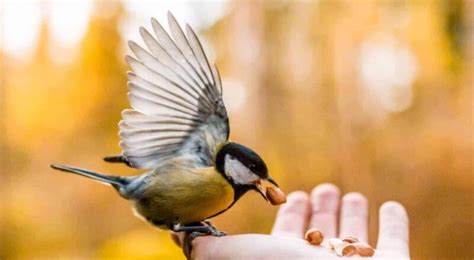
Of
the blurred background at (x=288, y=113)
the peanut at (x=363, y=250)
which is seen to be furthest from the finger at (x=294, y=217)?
the blurred background at (x=288, y=113)

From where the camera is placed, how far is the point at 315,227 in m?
1.12

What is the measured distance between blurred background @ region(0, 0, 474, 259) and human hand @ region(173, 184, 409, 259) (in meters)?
0.79

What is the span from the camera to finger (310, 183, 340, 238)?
1.11 metres

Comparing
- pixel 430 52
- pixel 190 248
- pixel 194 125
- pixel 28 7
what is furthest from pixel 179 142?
pixel 430 52

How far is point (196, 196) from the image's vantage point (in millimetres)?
784

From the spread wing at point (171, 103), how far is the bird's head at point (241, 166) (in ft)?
0.08

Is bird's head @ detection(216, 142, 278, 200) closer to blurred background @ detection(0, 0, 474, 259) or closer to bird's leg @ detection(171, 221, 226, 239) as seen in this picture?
bird's leg @ detection(171, 221, 226, 239)

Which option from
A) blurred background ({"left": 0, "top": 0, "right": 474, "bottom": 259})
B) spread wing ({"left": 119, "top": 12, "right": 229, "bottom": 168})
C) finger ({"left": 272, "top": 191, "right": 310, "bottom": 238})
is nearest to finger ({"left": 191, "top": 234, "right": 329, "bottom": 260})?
spread wing ({"left": 119, "top": 12, "right": 229, "bottom": 168})

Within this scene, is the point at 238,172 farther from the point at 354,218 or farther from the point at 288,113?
the point at 288,113

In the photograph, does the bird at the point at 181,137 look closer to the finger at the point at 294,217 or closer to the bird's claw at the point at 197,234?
the bird's claw at the point at 197,234

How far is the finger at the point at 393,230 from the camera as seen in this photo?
3.10 ft

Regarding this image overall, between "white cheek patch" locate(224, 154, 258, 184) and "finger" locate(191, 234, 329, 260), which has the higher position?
"white cheek patch" locate(224, 154, 258, 184)

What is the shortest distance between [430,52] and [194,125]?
4.28 feet

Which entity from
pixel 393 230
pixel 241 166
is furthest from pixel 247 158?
pixel 393 230
